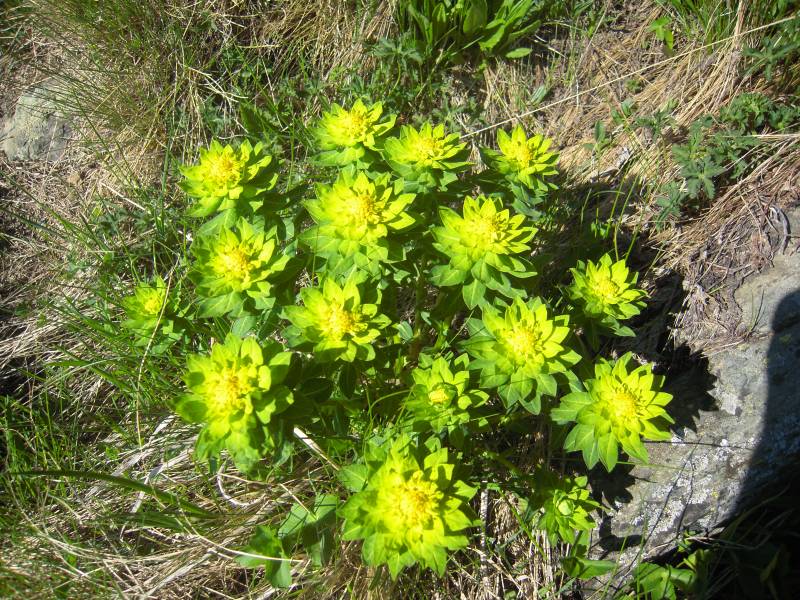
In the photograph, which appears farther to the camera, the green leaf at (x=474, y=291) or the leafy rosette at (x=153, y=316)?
the leafy rosette at (x=153, y=316)

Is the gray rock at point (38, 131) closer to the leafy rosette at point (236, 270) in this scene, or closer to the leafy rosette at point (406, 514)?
the leafy rosette at point (236, 270)

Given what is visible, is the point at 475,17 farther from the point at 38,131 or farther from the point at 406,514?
the point at 38,131

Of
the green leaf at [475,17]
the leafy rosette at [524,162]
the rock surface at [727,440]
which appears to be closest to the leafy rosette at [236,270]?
the leafy rosette at [524,162]

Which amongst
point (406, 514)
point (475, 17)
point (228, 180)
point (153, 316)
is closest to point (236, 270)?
point (228, 180)

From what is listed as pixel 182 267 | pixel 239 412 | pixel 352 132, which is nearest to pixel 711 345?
pixel 352 132

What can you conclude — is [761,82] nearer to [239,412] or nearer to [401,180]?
[401,180]
